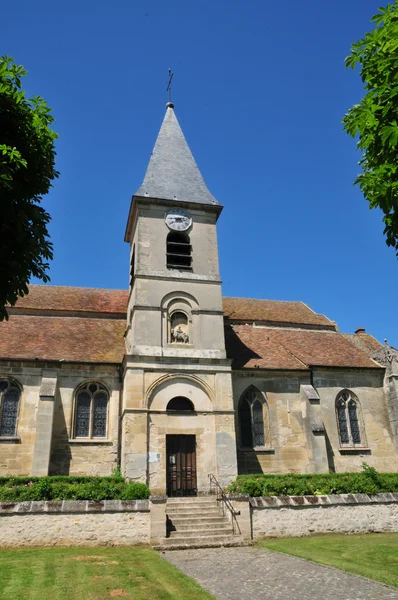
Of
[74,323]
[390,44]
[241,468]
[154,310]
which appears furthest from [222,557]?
[74,323]

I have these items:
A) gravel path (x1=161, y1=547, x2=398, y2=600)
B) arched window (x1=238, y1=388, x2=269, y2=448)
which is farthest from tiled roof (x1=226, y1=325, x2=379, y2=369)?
gravel path (x1=161, y1=547, x2=398, y2=600)

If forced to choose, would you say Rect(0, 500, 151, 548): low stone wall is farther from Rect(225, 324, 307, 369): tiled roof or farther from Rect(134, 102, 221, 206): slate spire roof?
Rect(134, 102, 221, 206): slate spire roof

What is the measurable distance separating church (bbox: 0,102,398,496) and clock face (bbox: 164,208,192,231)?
0.25 ft

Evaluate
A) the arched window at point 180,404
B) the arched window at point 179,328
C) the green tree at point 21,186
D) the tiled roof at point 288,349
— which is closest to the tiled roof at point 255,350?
the tiled roof at point 288,349

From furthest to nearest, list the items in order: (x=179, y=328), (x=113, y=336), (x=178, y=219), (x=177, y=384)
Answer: (x=113, y=336)
(x=178, y=219)
(x=179, y=328)
(x=177, y=384)

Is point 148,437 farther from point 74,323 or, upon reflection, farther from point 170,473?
point 74,323

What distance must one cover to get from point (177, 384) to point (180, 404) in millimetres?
906

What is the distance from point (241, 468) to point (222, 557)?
8204 mm

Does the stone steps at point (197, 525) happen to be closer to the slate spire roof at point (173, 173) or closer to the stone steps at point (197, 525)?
the stone steps at point (197, 525)

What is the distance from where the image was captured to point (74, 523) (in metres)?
14.3

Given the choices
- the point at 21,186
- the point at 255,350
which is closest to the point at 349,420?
the point at 255,350

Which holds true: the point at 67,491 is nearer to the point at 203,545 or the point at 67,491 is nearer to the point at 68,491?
the point at 68,491

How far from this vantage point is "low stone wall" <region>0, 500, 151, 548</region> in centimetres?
1388

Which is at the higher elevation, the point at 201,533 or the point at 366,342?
the point at 366,342
